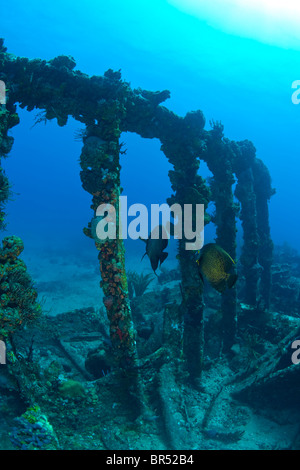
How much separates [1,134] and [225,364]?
7723 millimetres

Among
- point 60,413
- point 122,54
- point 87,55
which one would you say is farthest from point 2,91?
point 87,55

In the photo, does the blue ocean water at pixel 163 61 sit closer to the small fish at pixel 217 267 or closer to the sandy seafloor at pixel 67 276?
the sandy seafloor at pixel 67 276

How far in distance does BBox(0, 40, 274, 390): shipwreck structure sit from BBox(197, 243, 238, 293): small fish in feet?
8.75

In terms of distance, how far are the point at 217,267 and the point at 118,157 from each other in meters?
3.67

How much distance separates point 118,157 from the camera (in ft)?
19.0

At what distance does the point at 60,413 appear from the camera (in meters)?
4.91

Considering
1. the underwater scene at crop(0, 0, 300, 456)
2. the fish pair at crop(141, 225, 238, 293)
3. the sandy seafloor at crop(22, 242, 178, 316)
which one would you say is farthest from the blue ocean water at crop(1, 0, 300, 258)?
the fish pair at crop(141, 225, 238, 293)

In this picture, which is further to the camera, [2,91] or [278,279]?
[278,279]

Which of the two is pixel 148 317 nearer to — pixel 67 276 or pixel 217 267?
pixel 217 267

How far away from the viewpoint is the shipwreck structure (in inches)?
214

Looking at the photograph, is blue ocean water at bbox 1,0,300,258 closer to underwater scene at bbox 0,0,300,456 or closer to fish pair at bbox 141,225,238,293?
underwater scene at bbox 0,0,300,456

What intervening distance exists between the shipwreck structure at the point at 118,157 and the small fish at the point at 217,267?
2668mm

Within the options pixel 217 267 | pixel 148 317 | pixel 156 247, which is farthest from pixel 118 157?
pixel 148 317
